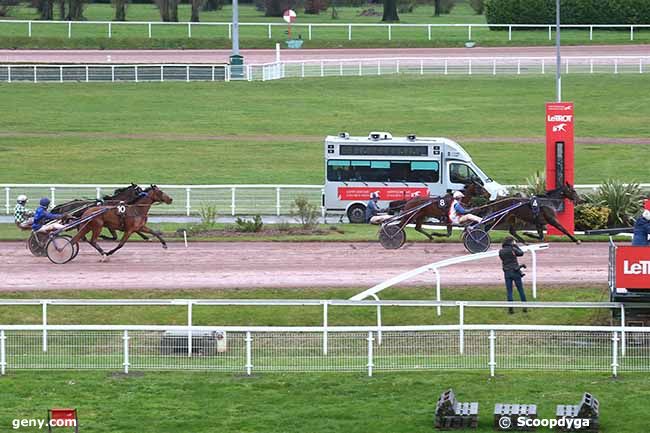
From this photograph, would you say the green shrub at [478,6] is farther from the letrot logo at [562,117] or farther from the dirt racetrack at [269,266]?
the dirt racetrack at [269,266]

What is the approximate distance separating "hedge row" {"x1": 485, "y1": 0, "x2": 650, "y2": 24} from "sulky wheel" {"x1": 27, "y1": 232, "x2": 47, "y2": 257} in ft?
150

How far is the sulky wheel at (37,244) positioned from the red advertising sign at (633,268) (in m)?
10.8

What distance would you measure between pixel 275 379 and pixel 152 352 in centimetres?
175

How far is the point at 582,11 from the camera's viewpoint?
68500 mm

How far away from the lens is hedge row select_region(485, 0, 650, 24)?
2662 inches

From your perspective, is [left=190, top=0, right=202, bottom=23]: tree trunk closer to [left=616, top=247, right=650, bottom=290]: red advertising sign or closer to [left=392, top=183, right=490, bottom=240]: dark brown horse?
[left=392, top=183, right=490, bottom=240]: dark brown horse

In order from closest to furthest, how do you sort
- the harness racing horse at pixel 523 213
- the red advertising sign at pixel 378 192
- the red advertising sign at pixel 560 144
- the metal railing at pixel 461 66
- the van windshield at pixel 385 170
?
the harness racing horse at pixel 523 213
the red advertising sign at pixel 560 144
the red advertising sign at pixel 378 192
the van windshield at pixel 385 170
the metal railing at pixel 461 66

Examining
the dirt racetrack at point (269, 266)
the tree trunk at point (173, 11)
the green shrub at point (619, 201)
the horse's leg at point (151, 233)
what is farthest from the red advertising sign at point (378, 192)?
the tree trunk at point (173, 11)

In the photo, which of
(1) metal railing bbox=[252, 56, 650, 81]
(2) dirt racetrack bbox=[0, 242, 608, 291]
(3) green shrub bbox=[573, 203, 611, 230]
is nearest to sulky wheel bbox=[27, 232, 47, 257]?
(2) dirt racetrack bbox=[0, 242, 608, 291]

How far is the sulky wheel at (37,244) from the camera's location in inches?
1027

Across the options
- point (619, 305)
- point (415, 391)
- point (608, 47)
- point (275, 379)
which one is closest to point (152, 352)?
point (275, 379)

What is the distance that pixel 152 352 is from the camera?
1895 cm

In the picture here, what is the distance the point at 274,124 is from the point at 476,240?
23.3 m

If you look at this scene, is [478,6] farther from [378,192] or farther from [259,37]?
[378,192]
